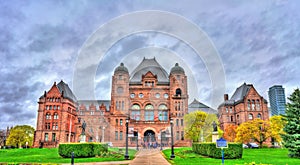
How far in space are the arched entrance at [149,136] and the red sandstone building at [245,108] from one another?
21.1 m

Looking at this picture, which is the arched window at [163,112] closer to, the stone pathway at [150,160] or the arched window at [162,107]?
the arched window at [162,107]

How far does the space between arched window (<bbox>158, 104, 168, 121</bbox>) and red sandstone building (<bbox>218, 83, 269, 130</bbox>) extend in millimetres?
17441

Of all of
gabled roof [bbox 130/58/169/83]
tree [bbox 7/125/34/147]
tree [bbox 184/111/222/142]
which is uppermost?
gabled roof [bbox 130/58/169/83]

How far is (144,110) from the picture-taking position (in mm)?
59812

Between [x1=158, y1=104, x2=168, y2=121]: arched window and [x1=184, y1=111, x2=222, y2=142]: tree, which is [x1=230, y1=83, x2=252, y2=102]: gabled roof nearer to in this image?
[x1=158, y1=104, x2=168, y2=121]: arched window

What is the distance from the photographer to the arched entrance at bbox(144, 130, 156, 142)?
55394 millimetres

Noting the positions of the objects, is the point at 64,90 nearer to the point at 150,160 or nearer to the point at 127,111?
the point at 127,111

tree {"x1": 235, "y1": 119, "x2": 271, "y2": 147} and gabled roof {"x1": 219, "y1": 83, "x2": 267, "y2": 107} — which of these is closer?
tree {"x1": 235, "y1": 119, "x2": 271, "y2": 147}

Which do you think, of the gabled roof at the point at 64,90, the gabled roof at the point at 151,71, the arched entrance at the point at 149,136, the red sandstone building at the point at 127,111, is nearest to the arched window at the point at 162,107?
the red sandstone building at the point at 127,111

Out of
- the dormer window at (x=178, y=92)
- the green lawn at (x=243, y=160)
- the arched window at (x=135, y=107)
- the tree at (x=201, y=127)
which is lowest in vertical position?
the green lawn at (x=243, y=160)

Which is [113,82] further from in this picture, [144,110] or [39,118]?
[39,118]

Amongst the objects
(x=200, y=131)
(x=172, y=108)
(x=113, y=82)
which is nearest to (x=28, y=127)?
(x=113, y=82)

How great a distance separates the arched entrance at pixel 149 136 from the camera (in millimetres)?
55394

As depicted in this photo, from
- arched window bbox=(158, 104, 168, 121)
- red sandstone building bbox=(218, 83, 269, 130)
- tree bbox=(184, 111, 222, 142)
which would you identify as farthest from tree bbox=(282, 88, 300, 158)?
red sandstone building bbox=(218, 83, 269, 130)
